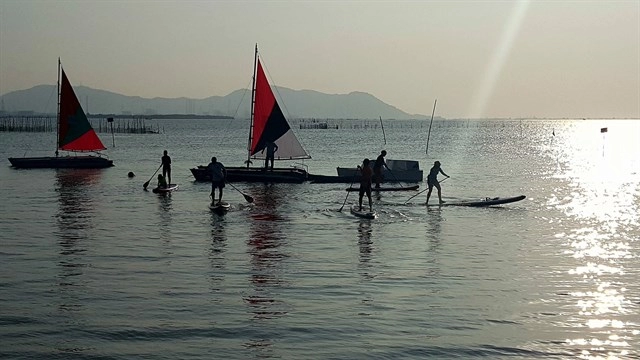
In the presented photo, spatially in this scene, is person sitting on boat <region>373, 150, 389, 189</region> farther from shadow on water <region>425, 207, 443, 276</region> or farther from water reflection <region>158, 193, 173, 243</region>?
water reflection <region>158, 193, 173, 243</region>

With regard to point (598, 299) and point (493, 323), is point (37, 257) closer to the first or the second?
point (493, 323)

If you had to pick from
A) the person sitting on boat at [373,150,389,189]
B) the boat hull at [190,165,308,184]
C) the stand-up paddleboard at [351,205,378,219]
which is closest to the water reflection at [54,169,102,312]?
the boat hull at [190,165,308,184]

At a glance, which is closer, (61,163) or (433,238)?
(433,238)

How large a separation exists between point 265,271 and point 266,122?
26.5m

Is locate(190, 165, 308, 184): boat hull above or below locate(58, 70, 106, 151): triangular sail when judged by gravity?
below

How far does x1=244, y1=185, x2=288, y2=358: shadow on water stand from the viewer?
1205 cm

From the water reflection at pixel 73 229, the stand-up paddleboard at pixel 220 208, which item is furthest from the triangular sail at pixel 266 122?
the stand-up paddleboard at pixel 220 208

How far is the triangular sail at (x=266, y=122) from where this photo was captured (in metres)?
42.6

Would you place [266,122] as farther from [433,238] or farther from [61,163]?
[433,238]

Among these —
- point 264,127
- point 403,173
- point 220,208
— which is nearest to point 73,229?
point 220,208

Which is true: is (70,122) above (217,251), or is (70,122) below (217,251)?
above

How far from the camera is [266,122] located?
140ft

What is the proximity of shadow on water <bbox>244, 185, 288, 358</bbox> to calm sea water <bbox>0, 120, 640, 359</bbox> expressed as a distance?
0.17 ft

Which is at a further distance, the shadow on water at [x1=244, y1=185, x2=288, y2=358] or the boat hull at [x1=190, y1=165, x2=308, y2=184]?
the boat hull at [x1=190, y1=165, x2=308, y2=184]
